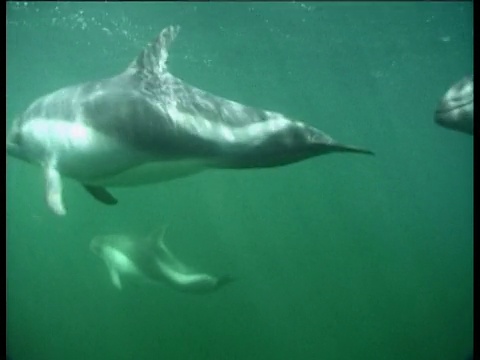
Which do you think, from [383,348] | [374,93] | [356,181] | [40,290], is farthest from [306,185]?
[383,348]

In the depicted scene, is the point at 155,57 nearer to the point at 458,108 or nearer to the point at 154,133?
the point at 154,133

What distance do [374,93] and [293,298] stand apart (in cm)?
1621

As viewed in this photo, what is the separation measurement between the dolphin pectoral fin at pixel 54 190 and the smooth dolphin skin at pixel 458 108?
5.85m

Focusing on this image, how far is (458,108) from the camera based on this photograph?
328 inches

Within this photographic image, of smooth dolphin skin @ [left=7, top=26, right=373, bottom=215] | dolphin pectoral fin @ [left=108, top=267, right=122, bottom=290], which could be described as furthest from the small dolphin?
smooth dolphin skin @ [left=7, top=26, right=373, bottom=215]

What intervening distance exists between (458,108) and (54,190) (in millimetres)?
6152

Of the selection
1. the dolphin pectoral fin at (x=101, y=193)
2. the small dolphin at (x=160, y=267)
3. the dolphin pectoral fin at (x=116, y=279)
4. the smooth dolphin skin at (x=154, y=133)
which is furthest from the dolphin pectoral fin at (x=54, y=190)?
the dolphin pectoral fin at (x=116, y=279)

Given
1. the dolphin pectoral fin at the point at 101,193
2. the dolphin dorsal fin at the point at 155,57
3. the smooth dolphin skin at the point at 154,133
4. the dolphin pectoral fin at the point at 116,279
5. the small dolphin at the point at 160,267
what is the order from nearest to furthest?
the smooth dolphin skin at the point at 154,133, the dolphin dorsal fin at the point at 155,57, the dolphin pectoral fin at the point at 101,193, the small dolphin at the point at 160,267, the dolphin pectoral fin at the point at 116,279

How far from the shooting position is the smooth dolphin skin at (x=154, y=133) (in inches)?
299

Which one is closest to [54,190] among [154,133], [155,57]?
[154,133]

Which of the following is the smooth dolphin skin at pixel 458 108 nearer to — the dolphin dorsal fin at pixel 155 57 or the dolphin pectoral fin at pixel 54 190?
the dolphin dorsal fin at pixel 155 57

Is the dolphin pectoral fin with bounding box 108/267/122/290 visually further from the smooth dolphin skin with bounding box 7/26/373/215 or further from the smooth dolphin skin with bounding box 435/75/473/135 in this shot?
the smooth dolphin skin with bounding box 435/75/473/135

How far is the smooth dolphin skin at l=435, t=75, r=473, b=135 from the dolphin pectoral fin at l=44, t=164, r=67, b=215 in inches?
230

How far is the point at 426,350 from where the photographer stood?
65.4 feet
